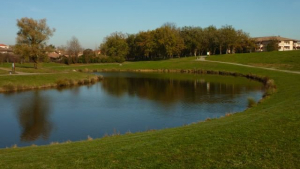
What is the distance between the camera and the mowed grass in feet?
165

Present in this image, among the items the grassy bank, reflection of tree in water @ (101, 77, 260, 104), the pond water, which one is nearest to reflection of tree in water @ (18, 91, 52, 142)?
the pond water

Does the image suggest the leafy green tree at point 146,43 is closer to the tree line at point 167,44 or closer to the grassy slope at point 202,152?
the tree line at point 167,44

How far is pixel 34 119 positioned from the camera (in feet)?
66.9

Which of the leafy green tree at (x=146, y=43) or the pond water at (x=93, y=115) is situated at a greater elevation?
the leafy green tree at (x=146, y=43)

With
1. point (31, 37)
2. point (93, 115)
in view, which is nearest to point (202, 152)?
point (93, 115)

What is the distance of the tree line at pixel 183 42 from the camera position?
89.5 metres

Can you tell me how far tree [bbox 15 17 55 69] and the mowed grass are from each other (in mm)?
43986

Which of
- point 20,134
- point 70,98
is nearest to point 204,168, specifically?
point 20,134

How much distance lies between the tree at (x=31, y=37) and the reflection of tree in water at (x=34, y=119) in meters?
26.2

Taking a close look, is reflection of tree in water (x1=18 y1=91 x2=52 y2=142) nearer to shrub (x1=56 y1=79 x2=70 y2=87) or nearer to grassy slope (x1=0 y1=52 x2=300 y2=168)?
grassy slope (x1=0 y1=52 x2=300 y2=168)

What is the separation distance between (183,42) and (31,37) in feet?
180

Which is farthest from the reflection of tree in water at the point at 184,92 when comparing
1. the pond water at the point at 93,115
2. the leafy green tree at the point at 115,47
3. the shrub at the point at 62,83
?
the leafy green tree at the point at 115,47

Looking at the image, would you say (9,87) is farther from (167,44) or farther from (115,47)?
(115,47)

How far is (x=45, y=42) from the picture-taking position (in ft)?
178
